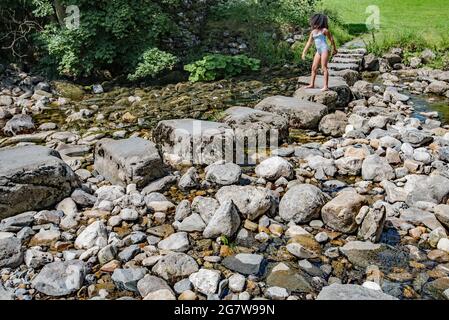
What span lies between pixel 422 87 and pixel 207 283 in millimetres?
9268

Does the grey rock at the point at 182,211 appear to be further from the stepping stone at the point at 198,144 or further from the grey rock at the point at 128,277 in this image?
the stepping stone at the point at 198,144

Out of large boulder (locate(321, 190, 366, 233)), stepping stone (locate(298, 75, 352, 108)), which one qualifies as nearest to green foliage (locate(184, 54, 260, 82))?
stepping stone (locate(298, 75, 352, 108))

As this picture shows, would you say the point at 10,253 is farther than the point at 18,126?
No

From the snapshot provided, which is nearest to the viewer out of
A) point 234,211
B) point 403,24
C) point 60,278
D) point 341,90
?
point 60,278

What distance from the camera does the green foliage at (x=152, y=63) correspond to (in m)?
11.3

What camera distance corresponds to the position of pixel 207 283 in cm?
389

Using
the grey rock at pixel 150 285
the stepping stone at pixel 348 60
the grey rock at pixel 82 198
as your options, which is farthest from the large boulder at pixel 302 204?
the stepping stone at pixel 348 60

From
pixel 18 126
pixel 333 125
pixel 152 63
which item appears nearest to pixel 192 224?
pixel 333 125

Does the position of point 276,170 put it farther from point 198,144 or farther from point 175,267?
point 175,267

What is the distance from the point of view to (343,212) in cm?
472

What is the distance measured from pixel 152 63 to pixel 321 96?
4808 millimetres

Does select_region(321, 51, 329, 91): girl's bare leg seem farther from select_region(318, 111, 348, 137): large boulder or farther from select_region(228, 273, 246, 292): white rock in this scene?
select_region(228, 273, 246, 292): white rock

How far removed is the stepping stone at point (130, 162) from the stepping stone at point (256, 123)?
1708 millimetres
